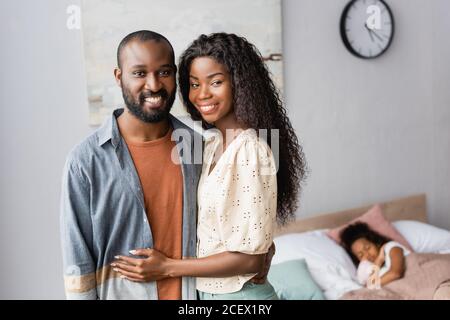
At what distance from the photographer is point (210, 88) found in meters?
0.58


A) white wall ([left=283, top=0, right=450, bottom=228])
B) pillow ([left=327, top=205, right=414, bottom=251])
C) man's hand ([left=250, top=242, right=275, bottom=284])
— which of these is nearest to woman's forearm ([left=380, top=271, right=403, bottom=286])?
pillow ([left=327, top=205, right=414, bottom=251])

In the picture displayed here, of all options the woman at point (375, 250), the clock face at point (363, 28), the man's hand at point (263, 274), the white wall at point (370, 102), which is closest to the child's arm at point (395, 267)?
the woman at point (375, 250)

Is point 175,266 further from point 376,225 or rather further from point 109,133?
point 376,225

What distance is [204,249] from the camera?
611 millimetres

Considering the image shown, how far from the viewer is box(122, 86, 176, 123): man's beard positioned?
574mm

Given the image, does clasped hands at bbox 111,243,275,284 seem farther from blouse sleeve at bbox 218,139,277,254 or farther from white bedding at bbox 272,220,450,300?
white bedding at bbox 272,220,450,300

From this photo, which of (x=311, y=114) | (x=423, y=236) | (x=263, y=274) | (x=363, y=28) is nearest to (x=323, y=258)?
(x=423, y=236)

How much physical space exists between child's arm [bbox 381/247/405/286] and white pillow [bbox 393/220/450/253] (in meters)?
0.14

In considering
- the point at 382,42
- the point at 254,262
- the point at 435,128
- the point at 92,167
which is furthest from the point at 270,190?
the point at 435,128

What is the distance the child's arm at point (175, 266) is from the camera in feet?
1.95

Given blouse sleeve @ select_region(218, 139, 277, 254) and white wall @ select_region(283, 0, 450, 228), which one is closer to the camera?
blouse sleeve @ select_region(218, 139, 277, 254)

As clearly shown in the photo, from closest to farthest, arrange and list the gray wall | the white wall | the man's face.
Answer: the man's face → the gray wall → the white wall

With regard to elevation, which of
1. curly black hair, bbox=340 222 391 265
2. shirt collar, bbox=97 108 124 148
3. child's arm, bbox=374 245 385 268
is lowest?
child's arm, bbox=374 245 385 268

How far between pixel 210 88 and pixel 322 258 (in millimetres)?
1027
